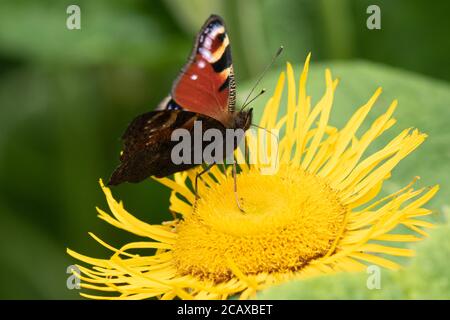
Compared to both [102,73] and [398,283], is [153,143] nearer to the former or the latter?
[398,283]

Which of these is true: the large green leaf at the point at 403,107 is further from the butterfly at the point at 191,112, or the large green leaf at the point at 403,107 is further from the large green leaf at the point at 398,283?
the large green leaf at the point at 398,283

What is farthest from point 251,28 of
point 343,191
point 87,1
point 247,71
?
point 343,191
